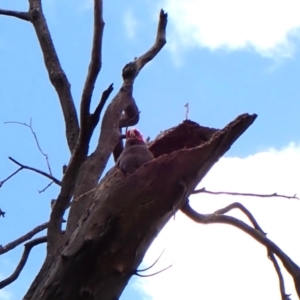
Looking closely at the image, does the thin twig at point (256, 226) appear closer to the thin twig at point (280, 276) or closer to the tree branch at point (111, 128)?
the thin twig at point (280, 276)

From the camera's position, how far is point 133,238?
5.38 feet

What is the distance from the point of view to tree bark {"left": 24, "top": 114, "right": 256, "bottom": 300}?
62.2 inches

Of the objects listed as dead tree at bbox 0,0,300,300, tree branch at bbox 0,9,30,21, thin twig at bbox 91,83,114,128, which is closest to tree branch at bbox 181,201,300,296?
dead tree at bbox 0,0,300,300

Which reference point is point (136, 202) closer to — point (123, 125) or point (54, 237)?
point (54, 237)

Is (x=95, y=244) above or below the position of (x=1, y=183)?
below

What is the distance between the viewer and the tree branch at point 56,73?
265 cm

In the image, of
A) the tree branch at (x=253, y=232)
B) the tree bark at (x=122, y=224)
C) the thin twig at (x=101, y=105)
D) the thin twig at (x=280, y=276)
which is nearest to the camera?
the tree bark at (x=122, y=224)

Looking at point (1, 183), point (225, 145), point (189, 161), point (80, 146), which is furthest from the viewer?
point (1, 183)

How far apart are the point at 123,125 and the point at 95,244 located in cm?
133

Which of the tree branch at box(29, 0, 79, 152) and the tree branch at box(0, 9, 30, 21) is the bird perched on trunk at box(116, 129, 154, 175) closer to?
the tree branch at box(29, 0, 79, 152)

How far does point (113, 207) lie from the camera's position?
1.71m

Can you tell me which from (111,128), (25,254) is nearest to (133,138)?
(111,128)

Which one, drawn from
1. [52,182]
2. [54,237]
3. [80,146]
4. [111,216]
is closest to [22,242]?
[52,182]

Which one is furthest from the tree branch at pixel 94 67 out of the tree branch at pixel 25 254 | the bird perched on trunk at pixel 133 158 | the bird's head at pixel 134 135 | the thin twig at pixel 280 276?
the thin twig at pixel 280 276
